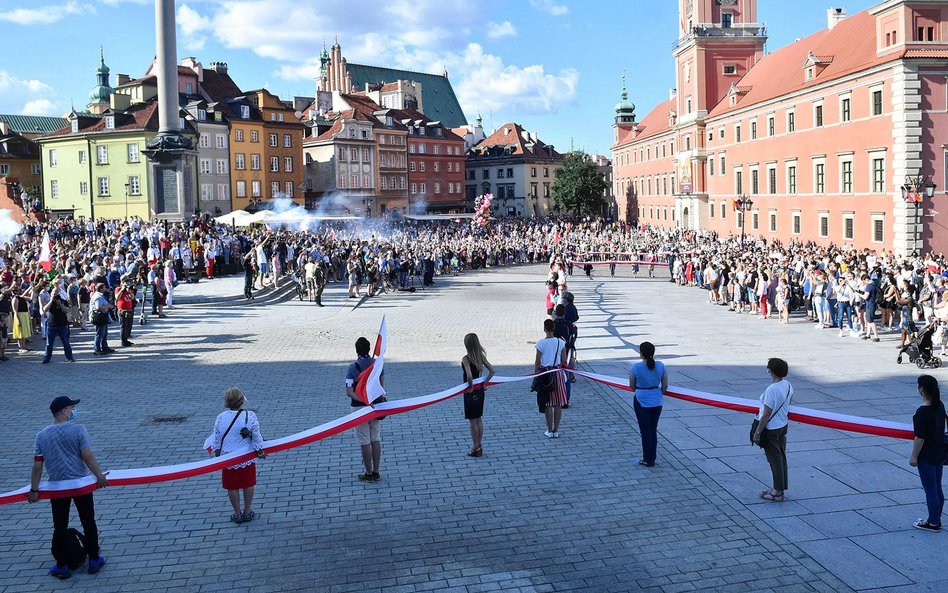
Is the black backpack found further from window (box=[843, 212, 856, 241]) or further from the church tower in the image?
the church tower

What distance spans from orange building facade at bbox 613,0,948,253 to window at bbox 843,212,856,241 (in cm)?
6

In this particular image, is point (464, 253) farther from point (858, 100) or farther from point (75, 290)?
point (75, 290)

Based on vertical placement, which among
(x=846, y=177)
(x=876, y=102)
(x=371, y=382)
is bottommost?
(x=371, y=382)

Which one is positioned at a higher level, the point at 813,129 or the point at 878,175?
the point at 813,129

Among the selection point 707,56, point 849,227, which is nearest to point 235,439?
point 849,227

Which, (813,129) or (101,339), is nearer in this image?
(101,339)

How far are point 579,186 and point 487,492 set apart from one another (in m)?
91.3

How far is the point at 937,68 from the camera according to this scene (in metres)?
40.2

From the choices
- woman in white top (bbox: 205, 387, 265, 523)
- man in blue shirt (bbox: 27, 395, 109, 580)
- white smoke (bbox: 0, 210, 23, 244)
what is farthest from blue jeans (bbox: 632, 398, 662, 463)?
white smoke (bbox: 0, 210, 23, 244)

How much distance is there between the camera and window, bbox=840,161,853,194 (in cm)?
4581

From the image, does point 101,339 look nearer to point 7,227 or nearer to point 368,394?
point 368,394

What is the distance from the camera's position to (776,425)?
350 inches

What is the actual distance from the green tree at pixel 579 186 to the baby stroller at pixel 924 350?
82677mm

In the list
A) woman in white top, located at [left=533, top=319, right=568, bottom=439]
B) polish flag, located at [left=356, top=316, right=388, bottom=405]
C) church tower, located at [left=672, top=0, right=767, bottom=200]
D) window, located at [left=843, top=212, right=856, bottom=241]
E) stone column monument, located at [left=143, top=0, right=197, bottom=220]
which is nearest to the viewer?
polish flag, located at [left=356, top=316, right=388, bottom=405]
